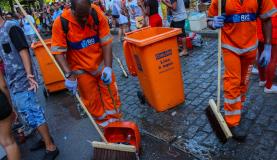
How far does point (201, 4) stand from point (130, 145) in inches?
310

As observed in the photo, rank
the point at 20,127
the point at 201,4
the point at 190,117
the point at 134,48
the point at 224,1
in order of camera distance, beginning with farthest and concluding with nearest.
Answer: the point at 201,4 → the point at 20,127 → the point at 134,48 → the point at 190,117 → the point at 224,1

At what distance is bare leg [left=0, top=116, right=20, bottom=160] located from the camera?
10.3 feet

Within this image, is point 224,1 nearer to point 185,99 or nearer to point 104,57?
point 104,57

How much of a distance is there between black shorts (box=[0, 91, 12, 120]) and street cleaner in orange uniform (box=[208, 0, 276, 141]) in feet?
7.73

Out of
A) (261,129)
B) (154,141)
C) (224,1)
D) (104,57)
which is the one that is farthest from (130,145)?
(224,1)

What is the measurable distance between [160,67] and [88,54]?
1.24 metres

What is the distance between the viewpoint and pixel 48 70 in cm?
652

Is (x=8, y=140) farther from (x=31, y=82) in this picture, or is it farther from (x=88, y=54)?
(x=88, y=54)

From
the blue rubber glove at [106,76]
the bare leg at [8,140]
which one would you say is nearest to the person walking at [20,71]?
the bare leg at [8,140]

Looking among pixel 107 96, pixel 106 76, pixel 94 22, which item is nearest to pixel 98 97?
pixel 107 96

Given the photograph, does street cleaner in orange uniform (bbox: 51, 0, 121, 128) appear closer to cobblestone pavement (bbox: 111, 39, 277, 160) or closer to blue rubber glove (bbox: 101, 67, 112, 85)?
blue rubber glove (bbox: 101, 67, 112, 85)

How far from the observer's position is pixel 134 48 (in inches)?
181

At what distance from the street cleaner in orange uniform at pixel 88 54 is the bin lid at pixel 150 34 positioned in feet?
2.23

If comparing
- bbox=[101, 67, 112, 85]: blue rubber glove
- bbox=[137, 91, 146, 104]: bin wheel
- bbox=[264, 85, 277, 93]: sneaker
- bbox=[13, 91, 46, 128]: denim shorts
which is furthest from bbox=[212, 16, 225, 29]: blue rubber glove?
bbox=[13, 91, 46, 128]: denim shorts
